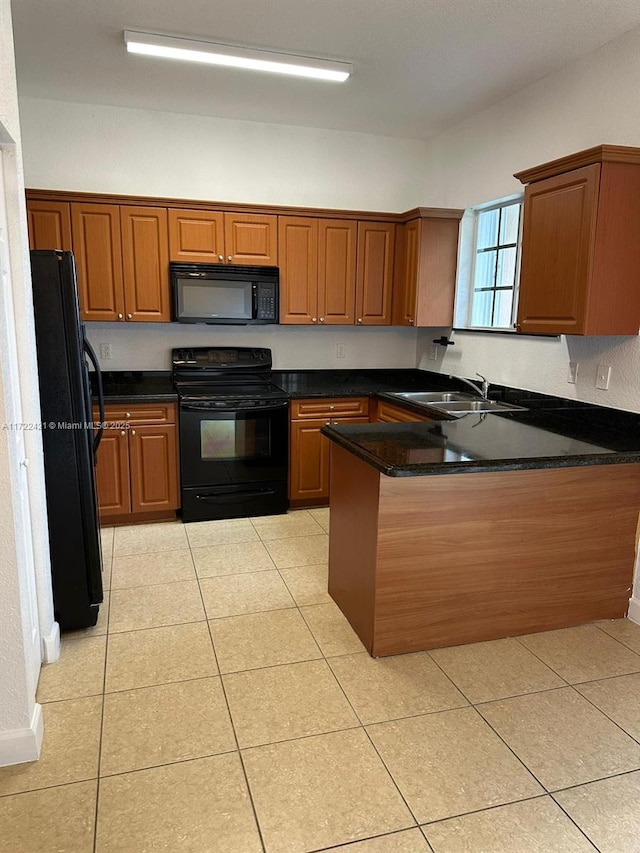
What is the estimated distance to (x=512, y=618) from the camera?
2555 mm

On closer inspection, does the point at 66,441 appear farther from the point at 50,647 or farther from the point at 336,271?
the point at 336,271

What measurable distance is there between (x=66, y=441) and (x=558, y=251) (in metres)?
2.35

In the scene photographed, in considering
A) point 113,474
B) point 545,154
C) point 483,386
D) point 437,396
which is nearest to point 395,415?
point 437,396

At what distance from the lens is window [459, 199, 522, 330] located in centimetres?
376

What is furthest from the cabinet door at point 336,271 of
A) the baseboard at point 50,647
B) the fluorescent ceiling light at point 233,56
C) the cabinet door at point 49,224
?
the baseboard at point 50,647

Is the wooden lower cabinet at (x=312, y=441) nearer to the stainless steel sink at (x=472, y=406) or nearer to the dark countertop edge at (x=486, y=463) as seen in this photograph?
the stainless steel sink at (x=472, y=406)

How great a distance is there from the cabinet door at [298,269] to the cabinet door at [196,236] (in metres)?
0.44

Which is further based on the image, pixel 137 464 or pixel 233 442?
pixel 233 442

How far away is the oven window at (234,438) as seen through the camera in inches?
151

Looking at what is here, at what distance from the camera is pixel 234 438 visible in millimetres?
3906

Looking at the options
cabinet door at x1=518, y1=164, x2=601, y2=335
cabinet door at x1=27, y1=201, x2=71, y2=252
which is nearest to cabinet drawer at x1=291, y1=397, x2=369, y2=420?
cabinet door at x1=518, y1=164, x2=601, y2=335

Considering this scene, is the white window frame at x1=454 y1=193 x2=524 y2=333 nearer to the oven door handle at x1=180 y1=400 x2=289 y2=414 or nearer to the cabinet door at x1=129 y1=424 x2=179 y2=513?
the oven door handle at x1=180 y1=400 x2=289 y2=414

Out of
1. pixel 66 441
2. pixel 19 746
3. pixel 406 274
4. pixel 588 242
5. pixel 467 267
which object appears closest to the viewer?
pixel 19 746

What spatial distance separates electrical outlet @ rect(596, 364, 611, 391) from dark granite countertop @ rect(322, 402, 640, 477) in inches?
4.8
